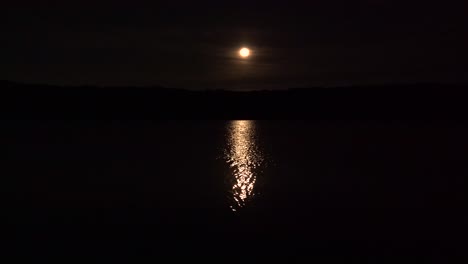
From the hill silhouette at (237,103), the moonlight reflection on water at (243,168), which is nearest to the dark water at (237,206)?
the moonlight reflection on water at (243,168)

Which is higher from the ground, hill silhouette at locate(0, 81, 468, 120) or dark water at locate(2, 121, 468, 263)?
hill silhouette at locate(0, 81, 468, 120)

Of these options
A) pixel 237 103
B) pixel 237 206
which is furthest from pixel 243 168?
pixel 237 103

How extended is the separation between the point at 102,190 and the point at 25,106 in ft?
188

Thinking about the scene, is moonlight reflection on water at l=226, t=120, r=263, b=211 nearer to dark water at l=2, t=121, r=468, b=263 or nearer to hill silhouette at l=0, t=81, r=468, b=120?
dark water at l=2, t=121, r=468, b=263

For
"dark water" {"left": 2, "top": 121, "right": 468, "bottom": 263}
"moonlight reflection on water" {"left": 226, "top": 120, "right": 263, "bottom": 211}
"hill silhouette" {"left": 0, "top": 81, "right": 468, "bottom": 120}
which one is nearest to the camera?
"dark water" {"left": 2, "top": 121, "right": 468, "bottom": 263}

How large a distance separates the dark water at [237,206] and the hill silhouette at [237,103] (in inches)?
1830

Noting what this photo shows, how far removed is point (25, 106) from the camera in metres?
67.0

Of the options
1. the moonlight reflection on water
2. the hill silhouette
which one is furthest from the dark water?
the hill silhouette

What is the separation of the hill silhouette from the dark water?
4649 cm

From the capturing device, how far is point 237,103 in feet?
291

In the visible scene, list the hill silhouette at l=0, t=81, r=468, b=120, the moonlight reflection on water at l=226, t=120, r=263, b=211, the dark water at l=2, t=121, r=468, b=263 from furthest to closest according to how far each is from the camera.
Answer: the hill silhouette at l=0, t=81, r=468, b=120, the moonlight reflection on water at l=226, t=120, r=263, b=211, the dark water at l=2, t=121, r=468, b=263

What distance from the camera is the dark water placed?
902 cm

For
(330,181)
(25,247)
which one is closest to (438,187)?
(330,181)

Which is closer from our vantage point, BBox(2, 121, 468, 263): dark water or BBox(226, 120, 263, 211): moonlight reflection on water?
BBox(2, 121, 468, 263): dark water
